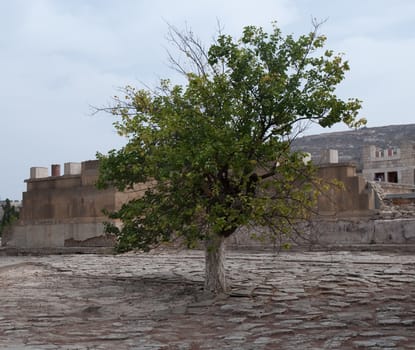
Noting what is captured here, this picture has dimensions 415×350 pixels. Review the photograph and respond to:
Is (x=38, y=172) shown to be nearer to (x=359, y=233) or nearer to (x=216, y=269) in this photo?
(x=359, y=233)

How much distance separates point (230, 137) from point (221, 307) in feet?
8.33

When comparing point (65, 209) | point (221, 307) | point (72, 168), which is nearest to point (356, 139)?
point (72, 168)

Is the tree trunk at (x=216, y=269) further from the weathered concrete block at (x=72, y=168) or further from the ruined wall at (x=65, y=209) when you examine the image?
the weathered concrete block at (x=72, y=168)

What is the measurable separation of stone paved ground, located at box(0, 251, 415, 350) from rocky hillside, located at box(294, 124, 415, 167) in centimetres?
5011

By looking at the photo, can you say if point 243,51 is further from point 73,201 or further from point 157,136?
point 73,201

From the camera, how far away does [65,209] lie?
2205cm

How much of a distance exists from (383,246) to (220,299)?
25.4ft

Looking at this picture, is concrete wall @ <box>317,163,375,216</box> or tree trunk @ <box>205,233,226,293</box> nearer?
tree trunk @ <box>205,233,226,293</box>

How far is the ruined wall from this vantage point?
21.0 metres

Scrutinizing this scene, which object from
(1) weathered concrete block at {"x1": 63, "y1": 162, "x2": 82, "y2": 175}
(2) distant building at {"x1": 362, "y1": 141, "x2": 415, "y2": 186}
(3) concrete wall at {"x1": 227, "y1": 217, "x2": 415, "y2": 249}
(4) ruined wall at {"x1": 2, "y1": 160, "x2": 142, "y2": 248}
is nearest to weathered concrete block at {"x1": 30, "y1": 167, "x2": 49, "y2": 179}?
(4) ruined wall at {"x1": 2, "y1": 160, "x2": 142, "y2": 248}

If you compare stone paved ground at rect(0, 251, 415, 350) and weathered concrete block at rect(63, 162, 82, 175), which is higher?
weathered concrete block at rect(63, 162, 82, 175)

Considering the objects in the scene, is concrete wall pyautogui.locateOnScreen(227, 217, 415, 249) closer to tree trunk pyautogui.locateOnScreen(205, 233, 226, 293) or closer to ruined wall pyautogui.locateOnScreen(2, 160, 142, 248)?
tree trunk pyautogui.locateOnScreen(205, 233, 226, 293)

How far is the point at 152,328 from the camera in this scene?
7.93 metres

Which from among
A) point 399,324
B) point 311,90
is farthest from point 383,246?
point 399,324
